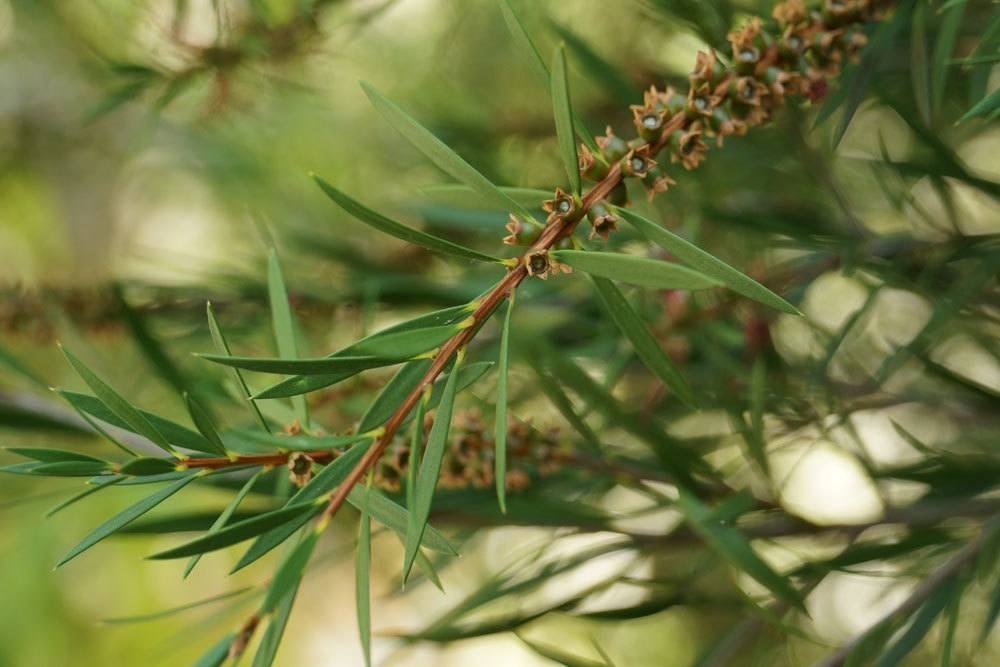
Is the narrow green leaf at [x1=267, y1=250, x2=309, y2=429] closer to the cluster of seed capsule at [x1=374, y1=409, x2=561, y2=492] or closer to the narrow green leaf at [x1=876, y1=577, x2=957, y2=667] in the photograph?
the cluster of seed capsule at [x1=374, y1=409, x2=561, y2=492]

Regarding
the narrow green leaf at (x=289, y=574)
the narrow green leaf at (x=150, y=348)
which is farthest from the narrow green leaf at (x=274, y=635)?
the narrow green leaf at (x=150, y=348)

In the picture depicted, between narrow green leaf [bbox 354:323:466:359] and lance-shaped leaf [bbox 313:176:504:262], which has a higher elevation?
lance-shaped leaf [bbox 313:176:504:262]

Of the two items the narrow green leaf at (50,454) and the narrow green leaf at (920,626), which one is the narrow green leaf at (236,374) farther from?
the narrow green leaf at (920,626)

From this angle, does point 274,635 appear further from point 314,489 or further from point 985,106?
point 985,106

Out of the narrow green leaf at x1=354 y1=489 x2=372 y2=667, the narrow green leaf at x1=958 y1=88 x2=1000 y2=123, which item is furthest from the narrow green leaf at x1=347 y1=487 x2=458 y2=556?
the narrow green leaf at x1=958 y1=88 x2=1000 y2=123

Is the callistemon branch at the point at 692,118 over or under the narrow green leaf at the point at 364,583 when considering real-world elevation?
over

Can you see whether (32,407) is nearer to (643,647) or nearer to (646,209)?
(646,209)

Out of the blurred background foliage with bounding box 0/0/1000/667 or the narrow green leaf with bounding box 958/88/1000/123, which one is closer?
the narrow green leaf with bounding box 958/88/1000/123
